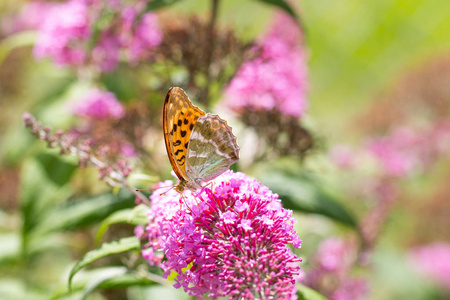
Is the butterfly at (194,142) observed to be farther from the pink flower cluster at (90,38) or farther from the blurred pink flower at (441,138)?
the blurred pink flower at (441,138)

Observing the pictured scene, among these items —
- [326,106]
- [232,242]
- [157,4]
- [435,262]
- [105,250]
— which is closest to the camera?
[232,242]

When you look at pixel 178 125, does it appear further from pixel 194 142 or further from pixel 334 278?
pixel 334 278

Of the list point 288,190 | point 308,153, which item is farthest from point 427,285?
point 288,190

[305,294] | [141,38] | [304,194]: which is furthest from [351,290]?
[141,38]

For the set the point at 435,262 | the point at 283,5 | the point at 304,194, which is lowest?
the point at 304,194

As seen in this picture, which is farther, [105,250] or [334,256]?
[334,256]

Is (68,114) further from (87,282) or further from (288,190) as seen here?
(288,190)
